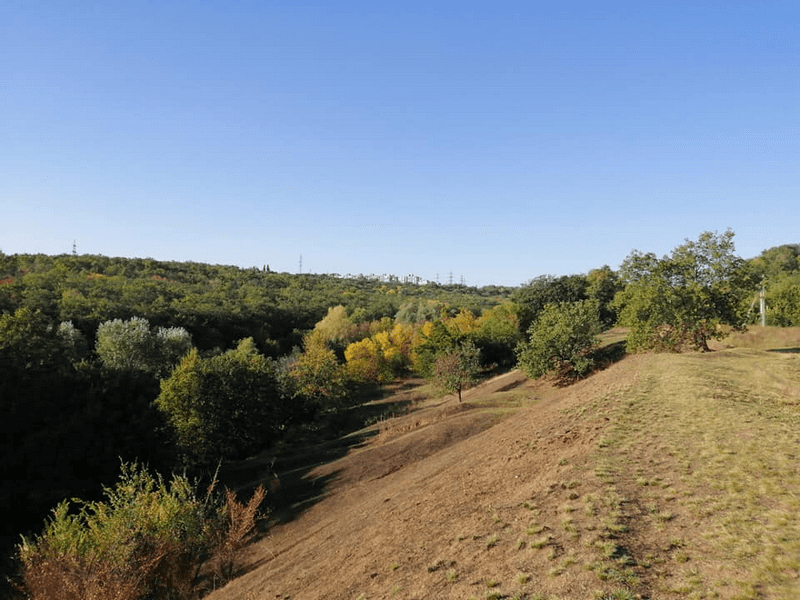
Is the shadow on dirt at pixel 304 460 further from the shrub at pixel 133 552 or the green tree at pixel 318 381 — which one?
the shrub at pixel 133 552

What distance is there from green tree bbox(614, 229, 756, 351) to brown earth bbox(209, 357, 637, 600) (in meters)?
12.6

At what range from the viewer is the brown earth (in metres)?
10.1

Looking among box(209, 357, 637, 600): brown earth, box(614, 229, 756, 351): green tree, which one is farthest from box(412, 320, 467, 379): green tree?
box(209, 357, 637, 600): brown earth

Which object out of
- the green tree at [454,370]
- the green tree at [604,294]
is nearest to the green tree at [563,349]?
the green tree at [454,370]

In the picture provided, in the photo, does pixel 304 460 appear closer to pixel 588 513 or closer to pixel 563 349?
pixel 563 349

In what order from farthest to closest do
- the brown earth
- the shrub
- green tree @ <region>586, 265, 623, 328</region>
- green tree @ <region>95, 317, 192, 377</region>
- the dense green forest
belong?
1. green tree @ <region>586, 265, 623, 328</region>
2. green tree @ <region>95, 317, 192, 377</region>
3. the dense green forest
4. the shrub
5. the brown earth

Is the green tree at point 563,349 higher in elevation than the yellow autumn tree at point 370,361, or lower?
higher


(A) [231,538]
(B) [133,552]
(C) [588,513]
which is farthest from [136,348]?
(C) [588,513]

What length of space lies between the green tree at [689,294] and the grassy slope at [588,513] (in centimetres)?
1170

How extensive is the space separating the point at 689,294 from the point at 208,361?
Answer: 41716 millimetres

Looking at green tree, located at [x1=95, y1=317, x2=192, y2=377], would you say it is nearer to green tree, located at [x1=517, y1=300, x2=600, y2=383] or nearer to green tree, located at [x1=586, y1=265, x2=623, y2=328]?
green tree, located at [x1=517, y1=300, x2=600, y2=383]

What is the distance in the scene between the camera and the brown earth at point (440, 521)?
10141 mm

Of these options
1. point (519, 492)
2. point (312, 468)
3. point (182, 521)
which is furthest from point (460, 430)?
point (182, 521)

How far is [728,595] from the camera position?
7.91m
